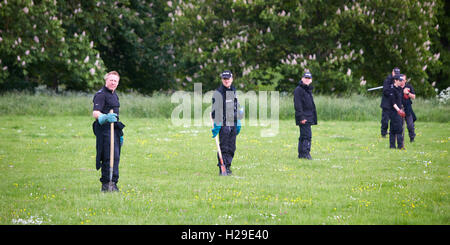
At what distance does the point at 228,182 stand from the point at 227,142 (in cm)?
133

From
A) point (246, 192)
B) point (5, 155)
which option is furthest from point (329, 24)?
point (246, 192)

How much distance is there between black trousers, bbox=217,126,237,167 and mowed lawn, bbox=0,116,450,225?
0.40 metres

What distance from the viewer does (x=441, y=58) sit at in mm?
40500

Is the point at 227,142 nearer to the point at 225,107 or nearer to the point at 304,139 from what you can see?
the point at 225,107

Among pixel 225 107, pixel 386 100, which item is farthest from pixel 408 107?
pixel 225 107

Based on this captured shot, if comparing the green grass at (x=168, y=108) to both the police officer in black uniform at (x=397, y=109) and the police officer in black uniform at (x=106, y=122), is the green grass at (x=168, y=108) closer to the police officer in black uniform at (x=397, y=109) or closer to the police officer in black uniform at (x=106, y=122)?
the police officer in black uniform at (x=397, y=109)

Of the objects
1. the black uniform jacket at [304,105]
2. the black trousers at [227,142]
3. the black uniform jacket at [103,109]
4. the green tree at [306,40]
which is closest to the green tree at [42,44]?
the green tree at [306,40]

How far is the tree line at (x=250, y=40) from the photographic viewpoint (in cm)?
3074

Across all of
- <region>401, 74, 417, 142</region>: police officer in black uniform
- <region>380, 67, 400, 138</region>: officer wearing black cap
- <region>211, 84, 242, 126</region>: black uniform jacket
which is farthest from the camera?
<region>380, 67, 400, 138</region>: officer wearing black cap

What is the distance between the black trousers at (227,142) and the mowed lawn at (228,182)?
0.40 meters

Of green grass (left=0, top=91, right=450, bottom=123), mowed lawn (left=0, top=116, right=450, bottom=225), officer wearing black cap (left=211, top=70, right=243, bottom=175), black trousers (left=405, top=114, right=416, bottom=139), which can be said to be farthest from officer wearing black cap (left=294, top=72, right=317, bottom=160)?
green grass (left=0, top=91, right=450, bottom=123)

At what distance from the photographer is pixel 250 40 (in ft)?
109

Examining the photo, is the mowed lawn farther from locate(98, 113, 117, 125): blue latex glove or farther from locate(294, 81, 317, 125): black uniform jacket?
locate(98, 113, 117, 125): blue latex glove

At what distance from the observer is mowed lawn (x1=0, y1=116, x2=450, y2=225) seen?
27.3ft
